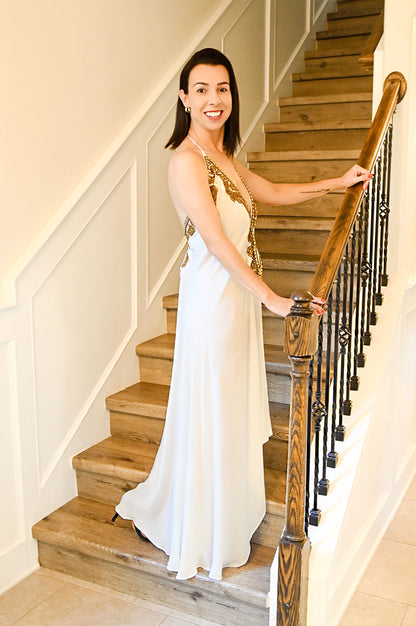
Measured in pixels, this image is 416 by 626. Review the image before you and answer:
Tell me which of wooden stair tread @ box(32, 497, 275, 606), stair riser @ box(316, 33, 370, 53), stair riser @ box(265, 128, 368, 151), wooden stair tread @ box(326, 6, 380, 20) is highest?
wooden stair tread @ box(326, 6, 380, 20)

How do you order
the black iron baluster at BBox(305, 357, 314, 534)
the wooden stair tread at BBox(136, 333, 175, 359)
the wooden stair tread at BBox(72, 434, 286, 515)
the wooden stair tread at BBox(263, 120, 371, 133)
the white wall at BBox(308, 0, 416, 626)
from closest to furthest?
the black iron baluster at BBox(305, 357, 314, 534)
the white wall at BBox(308, 0, 416, 626)
the wooden stair tread at BBox(72, 434, 286, 515)
the wooden stair tread at BBox(136, 333, 175, 359)
the wooden stair tread at BBox(263, 120, 371, 133)

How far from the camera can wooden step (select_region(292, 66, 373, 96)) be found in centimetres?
467

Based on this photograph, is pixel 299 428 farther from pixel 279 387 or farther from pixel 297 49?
pixel 297 49

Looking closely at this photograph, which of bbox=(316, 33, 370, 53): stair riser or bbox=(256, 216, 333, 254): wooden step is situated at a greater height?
bbox=(316, 33, 370, 53): stair riser

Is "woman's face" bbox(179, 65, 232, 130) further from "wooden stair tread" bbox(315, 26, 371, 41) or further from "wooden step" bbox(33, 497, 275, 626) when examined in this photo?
"wooden stair tread" bbox(315, 26, 371, 41)

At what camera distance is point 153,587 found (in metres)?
2.53

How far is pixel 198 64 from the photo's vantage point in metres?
2.22

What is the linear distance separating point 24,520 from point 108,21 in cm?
217

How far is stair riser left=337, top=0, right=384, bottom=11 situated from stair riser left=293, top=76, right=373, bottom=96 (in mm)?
1035

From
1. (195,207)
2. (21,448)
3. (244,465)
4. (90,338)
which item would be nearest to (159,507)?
(244,465)

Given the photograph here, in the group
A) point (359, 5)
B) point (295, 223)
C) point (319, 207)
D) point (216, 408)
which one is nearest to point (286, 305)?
point (216, 408)

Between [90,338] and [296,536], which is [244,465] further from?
[90,338]

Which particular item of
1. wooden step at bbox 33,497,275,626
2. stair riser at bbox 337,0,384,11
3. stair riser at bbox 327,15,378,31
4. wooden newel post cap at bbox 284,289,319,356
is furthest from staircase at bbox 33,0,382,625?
stair riser at bbox 337,0,384,11

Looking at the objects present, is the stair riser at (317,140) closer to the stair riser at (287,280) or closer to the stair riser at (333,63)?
the stair riser at (333,63)
